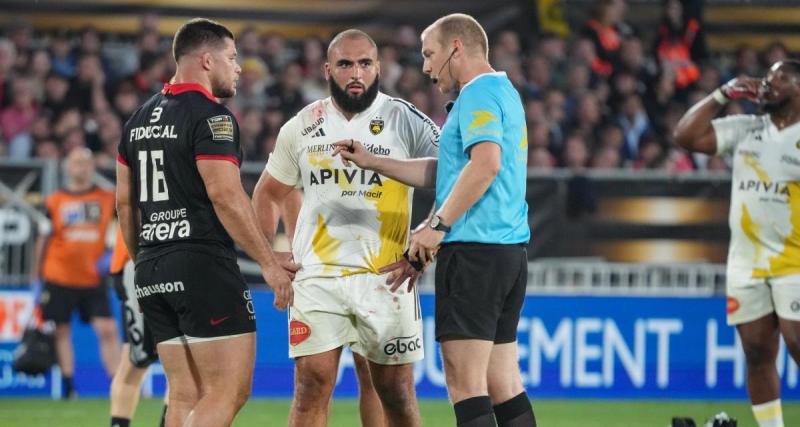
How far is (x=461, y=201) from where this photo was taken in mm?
6289

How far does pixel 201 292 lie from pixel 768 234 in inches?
160

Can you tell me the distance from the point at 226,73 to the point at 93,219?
644cm

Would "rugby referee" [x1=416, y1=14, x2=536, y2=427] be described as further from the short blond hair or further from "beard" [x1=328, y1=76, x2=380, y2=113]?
"beard" [x1=328, y1=76, x2=380, y2=113]

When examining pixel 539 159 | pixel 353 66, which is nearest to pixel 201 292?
pixel 353 66

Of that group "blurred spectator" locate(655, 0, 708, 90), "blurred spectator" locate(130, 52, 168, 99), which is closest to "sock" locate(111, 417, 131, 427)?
"blurred spectator" locate(130, 52, 168, 99)

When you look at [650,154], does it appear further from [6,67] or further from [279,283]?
[279,283]

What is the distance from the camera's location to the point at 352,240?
7.29 meters

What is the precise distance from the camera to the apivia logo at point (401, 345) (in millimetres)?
7199

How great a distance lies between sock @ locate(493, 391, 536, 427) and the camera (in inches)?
264

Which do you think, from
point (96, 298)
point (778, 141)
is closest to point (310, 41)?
point (96, 298)

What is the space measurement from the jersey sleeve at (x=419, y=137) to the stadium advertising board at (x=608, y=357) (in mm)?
5779

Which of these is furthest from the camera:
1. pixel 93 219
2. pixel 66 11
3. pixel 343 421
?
pixel 66 11

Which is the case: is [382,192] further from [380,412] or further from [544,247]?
[544,247]

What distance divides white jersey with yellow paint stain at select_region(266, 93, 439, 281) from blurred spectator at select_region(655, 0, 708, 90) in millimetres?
10916
